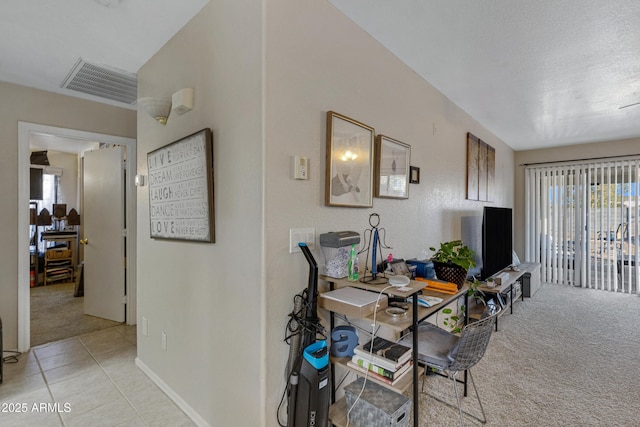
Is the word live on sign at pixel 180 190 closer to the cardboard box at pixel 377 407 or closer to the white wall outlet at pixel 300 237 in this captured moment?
the white wall outlet at pixel 300 237

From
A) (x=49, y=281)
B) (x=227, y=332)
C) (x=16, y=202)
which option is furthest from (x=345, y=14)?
(x=49, y=281)

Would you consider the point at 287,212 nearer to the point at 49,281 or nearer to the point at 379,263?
the point at 379,263

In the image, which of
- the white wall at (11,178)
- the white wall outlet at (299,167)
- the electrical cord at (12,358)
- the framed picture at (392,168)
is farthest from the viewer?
the white wall at (11,178)

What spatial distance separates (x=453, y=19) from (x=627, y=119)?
143 inches

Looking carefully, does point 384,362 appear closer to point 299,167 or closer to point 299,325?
point 299,325

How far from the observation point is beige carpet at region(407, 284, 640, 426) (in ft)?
6.24

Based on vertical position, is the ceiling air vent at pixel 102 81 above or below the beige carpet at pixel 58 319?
above

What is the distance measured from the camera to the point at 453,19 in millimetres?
1841

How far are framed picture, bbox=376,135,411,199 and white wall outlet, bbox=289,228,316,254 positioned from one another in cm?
69

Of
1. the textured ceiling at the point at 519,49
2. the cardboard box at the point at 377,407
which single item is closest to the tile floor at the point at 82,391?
the cardboard box at the point at 377,407

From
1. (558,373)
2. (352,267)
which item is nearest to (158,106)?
(352,267)

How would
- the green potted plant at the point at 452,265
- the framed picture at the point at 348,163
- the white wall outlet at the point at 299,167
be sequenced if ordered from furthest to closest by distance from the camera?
the green potted plant at the point at 452,265 < the framed picture at the point at 348,163 < the white wall outlet at the point at 299,167

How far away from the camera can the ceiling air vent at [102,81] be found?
8.19 ft

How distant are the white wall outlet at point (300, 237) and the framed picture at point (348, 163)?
0.20 m
